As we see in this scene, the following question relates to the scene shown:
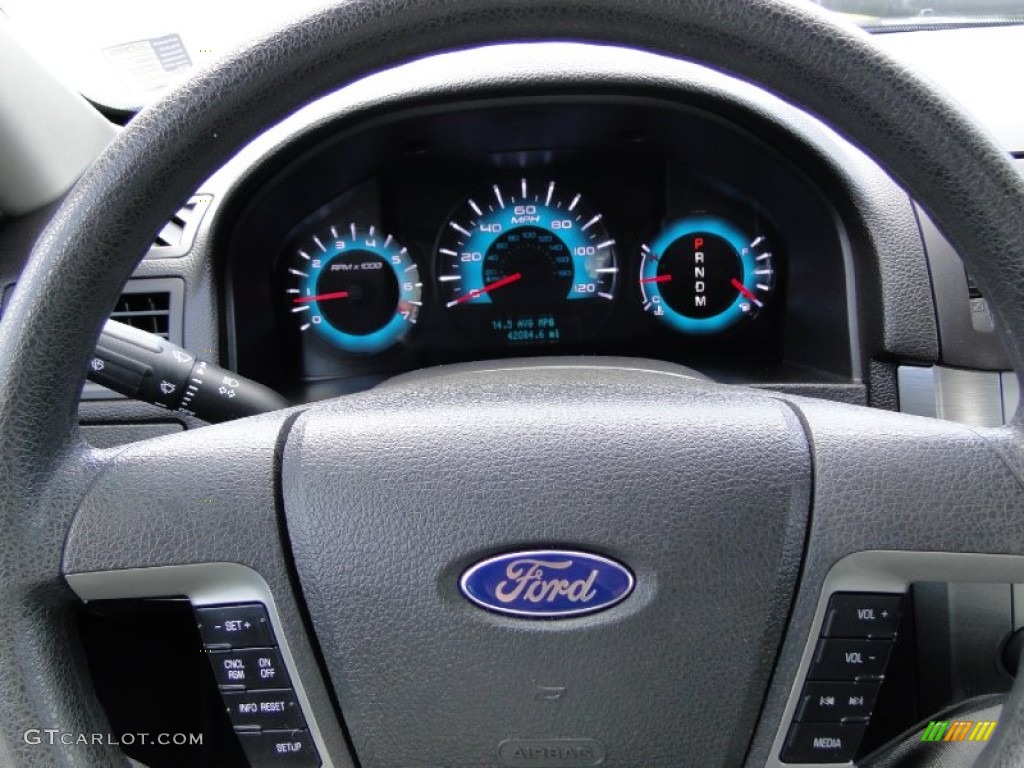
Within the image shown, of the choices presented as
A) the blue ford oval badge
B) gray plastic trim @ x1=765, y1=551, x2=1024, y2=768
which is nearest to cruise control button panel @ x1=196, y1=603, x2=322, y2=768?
the blue ford oval badge

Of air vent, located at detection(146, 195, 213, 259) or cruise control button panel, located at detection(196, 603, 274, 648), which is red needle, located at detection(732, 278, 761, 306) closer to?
air vent, located at detection(146, 195, 213, 259)

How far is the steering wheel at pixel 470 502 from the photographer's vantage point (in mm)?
737

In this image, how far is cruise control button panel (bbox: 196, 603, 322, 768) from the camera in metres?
0.82

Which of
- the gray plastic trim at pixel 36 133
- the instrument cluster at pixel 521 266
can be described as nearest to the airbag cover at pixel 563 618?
the gray plastic trim at pixel 36 133

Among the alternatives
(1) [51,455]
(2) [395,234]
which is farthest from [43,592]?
(2) [395,234]

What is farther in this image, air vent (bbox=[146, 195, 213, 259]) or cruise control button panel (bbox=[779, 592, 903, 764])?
air vent (bbox=[146, 195, 213, 259])

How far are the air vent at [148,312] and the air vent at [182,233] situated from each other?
2.8 inches

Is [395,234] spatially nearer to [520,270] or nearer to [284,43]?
[520,270]

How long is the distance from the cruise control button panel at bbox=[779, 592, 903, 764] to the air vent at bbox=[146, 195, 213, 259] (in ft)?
4.39

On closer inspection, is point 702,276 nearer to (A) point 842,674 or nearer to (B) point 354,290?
(B) point 354,290

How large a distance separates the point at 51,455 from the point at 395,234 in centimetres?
144

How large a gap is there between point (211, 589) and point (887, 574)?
0.55 metres

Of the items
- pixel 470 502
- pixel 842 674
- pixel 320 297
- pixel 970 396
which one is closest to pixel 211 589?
pixel 470 502

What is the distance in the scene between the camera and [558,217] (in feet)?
7.17
